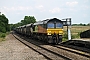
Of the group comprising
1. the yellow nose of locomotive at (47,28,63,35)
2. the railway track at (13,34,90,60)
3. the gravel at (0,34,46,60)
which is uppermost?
the yellow nose of locomotive at (47,28,63,35)

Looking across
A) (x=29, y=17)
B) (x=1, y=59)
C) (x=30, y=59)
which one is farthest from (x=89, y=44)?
(x=29, y=17)

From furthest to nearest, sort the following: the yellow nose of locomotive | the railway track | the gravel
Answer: the yellow nose of locomotive
the gravel
the railway track

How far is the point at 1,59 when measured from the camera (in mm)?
13484

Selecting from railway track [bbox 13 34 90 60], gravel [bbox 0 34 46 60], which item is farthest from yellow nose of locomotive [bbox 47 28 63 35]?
railway track [bbox 13 34 90 60]

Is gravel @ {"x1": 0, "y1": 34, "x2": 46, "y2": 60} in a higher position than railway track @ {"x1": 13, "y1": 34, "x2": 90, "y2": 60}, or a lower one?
lower

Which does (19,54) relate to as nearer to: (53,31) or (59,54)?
(59,54)

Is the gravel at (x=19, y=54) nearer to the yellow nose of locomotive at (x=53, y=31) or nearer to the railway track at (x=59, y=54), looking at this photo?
the railway track at (x=59, y=54)

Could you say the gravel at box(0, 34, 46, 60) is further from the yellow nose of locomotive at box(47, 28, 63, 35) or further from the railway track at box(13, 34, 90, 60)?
the yellow nose of locomotive at box(47, 28, 63, 35)

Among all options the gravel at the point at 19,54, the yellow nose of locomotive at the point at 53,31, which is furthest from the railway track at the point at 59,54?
the yellow nose of locomotive at the point at 53,31

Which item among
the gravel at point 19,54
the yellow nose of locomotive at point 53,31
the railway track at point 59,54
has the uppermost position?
the yellow nose of locomotive at point 53,31

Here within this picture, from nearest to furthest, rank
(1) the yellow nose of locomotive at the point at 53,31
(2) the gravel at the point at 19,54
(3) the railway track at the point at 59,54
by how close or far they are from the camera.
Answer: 1. (3) the railway track at the point at 59,54
2. (2) the gravel at the point at 19,54
3. (1) the yellow nose of locomotive at the point at 53,31

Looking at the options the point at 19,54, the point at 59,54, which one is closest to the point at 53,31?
the point at 19,54

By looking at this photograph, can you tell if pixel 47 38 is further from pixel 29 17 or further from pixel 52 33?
pixel 29 17

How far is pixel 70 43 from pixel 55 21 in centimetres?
352
